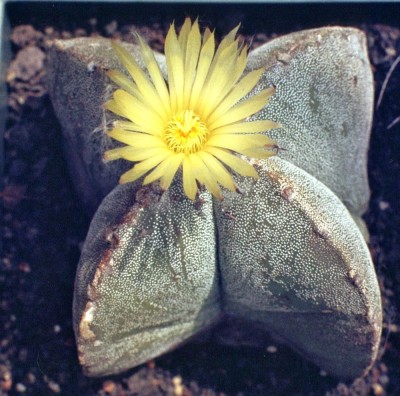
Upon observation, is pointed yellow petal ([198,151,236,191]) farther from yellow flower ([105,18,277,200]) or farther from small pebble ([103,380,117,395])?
small pebble ([103,380,117,395])

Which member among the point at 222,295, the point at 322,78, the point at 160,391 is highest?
the point at 322,78

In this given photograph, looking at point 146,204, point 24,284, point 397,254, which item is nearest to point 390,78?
point 397,254

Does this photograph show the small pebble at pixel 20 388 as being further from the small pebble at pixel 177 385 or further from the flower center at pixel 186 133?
the flower center at pixel 186 133

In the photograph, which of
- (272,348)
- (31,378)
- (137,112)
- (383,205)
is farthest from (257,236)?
(31,378)

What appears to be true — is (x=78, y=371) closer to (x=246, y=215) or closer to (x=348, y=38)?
(x=246, y=215)

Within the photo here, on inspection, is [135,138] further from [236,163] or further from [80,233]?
[80,233]

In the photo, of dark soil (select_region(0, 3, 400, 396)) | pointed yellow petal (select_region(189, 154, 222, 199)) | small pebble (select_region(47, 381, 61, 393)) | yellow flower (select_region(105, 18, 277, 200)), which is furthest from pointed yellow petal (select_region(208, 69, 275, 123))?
small pebble (select_region(47, 381, 61, 393))

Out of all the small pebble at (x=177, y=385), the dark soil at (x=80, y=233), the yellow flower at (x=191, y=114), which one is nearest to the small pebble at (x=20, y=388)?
the dark soil at (x=80, y=233)
